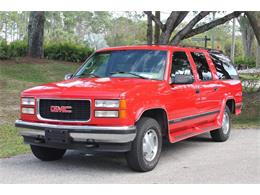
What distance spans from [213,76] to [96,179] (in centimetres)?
397

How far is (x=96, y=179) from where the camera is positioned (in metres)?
6.08

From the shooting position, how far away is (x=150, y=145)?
664 cm

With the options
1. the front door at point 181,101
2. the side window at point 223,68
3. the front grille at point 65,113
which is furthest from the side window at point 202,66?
the front grille at point 65,113

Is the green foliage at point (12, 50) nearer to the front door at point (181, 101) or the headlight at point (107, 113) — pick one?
the front door at point (181, 101)

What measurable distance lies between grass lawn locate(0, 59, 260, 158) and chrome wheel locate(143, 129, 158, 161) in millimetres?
2503

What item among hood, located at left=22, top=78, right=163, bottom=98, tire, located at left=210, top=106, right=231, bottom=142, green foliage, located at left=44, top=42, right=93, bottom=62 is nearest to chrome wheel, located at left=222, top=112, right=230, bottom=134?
tire, located at left=210, top=106, right=231, bottom=142

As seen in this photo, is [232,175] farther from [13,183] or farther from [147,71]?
[13,183]

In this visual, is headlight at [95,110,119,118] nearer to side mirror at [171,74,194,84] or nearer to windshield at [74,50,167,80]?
windshield at [74,50,167,80]

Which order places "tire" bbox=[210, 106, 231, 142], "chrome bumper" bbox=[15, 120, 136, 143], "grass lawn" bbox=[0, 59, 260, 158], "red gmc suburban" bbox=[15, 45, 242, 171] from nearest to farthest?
"chrome bumper" bbox=[15, 120, 136, 143] → "red gmc suburban" bbox=[15, 45, 242, 171] → "grass lawn" bbox=[0, 59, 260, 158] → "tire" bbox=[210, 106, 231, 142]

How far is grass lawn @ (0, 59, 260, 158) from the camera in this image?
892 cm

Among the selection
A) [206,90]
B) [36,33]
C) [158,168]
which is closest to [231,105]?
[206,90]

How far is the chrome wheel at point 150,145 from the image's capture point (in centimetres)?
652

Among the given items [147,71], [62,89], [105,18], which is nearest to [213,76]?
[147,71]

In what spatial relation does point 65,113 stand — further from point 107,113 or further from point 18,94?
point 18,94
